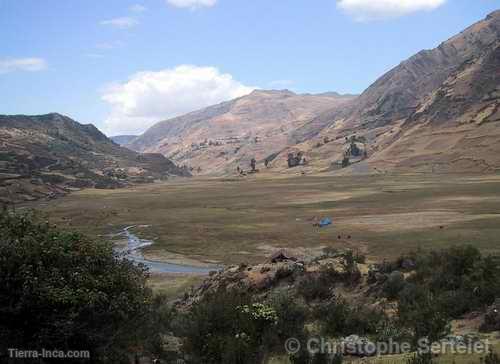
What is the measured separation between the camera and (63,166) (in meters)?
181

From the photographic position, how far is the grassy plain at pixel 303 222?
46.5 m

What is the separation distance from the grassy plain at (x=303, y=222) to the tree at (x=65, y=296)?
29785 millimetres

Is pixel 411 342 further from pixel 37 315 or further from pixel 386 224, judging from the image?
pixel 386 224

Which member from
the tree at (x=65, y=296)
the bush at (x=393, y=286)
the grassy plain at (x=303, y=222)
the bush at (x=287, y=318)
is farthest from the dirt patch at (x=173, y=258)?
the tree at (x=65, y=296)

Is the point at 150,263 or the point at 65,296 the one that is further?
the point at 150,263

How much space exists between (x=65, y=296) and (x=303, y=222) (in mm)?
54862

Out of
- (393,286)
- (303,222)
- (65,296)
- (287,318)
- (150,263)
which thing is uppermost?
(65,296)

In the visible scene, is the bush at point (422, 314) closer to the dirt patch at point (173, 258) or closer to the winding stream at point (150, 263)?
the winding stream at point (150, 263)

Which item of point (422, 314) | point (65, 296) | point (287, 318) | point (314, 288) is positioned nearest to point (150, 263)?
point (314, 288)

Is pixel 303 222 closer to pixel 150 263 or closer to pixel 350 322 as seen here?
pixel 150 263

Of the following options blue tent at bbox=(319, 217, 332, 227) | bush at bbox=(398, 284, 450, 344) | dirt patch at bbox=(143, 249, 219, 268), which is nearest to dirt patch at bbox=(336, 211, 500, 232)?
blue tent at bbox=(319, 217, 332, 227)

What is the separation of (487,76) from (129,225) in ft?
535

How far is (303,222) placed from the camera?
64.6m

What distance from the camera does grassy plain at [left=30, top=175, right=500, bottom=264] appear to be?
4654cm
